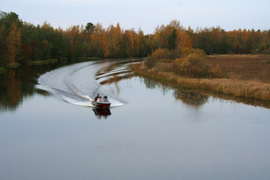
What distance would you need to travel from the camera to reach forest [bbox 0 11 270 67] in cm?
6538

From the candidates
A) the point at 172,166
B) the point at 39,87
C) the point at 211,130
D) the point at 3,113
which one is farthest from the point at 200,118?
the point at 39,87

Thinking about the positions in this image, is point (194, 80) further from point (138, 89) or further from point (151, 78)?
point (151, 78)

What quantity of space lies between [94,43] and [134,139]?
97.7 metres

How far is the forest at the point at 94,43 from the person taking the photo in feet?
214

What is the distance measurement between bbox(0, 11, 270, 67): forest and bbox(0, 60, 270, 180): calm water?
38.4 metres

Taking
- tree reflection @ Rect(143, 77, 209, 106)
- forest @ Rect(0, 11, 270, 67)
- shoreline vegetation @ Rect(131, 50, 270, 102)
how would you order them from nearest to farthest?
1. tree reflection @ Rect(143, 77, 209, 106)
2. shoreline vegetation @ Rect(131, 50, 270, 102)
3. forest @ Rect(0, 11, 270, 67)

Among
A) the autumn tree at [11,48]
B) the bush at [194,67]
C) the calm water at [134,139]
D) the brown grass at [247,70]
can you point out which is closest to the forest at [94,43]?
the autumn tree at [11,48]

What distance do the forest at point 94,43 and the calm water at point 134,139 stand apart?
1512 inches

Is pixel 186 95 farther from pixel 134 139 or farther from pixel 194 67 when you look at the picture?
pixel 134 139

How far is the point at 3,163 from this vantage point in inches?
480

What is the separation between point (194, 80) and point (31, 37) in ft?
183

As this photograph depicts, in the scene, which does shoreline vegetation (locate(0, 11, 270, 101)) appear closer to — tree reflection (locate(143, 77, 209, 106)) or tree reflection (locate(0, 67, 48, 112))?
tree reflection (locate(143, 77, 209, 106))

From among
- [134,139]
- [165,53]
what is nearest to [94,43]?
[165,53]

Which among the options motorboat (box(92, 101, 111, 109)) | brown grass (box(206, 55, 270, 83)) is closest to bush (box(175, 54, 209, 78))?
brown grass (box(206, 55, 270, 83))
